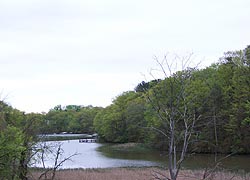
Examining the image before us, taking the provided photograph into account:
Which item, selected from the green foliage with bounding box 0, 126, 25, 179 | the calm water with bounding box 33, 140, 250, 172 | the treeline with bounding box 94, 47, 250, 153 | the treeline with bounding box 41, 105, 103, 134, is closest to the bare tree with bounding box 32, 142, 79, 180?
the calm water with bounding box 33, 140, 250, 172

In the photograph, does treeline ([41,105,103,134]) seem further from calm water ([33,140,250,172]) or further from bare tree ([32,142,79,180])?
bare tree ([32,142,79,180])

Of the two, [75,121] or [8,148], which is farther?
[75,121]

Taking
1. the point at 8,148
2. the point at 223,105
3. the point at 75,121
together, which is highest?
the point at 75,121

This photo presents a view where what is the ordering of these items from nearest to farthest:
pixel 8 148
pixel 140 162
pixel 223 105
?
pixel 8 148 → pixel 140 162 → pixel 223 105

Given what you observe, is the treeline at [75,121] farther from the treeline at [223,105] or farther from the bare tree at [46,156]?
the bare tree at [46,156]

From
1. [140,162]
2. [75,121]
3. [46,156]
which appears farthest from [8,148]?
[75,121]

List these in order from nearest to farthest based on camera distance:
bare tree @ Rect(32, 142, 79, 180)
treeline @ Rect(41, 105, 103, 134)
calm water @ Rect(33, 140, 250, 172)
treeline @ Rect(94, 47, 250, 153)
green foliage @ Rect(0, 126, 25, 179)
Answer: green foliage @ Rect(0, 126, 25, 179) < bare tree @ Rect(32, 142, 79, 180) < calm water @ Rect(33, 140, 250, 172) < treeline @ Rect(94, 47, 250, 153) < treeline @ Rect(41, 105, 103, 134)

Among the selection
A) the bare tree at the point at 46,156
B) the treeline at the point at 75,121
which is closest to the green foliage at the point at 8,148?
the bare tree at the point at 46,156

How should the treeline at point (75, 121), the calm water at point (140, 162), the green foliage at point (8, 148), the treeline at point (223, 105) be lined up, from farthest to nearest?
the treeline at point (75, 121) → the treeline at point (223, 105) → the calm water at point (140, 162) → the green foliage at point (8, 148)

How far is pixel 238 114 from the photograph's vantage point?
47625mm

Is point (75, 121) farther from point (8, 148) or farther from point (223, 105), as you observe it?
point (8, 148)

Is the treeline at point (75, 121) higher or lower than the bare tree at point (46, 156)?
higher

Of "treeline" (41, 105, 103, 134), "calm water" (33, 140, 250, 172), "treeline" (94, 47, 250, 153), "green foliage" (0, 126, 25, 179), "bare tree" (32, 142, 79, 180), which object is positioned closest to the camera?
"green foliage" (0, 126, 25, 179)

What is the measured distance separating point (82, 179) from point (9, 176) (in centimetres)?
866
